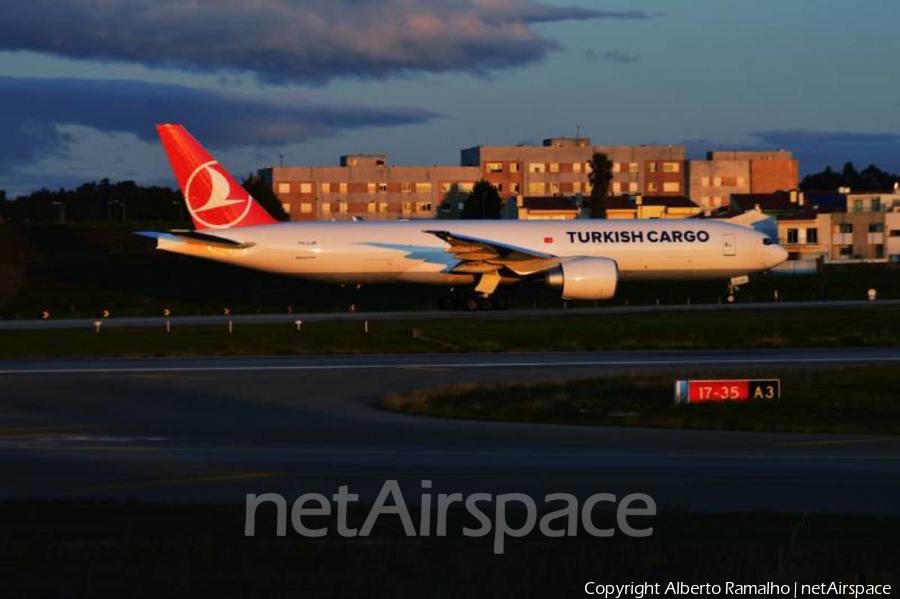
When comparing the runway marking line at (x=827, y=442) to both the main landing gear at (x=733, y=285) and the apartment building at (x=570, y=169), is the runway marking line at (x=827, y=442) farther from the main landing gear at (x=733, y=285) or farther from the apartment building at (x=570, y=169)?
the apartment building at (x=570, y=169)

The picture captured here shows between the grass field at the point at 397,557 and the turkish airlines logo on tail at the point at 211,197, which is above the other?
the turkish airlines logo on tail at the point at 211,197

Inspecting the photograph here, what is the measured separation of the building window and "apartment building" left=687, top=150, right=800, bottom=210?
40717 millimetres

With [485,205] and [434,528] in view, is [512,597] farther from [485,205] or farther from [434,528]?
[485,205]

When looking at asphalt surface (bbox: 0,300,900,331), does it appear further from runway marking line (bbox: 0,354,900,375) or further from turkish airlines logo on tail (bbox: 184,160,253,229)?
runway marking line (bbox: 0,354,900,375)

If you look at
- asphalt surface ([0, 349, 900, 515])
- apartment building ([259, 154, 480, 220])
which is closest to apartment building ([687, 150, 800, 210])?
apartment building ([259, 154, 480, 220])

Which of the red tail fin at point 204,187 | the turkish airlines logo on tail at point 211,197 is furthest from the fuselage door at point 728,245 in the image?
the turkish airlines logo on tail at point 211,197

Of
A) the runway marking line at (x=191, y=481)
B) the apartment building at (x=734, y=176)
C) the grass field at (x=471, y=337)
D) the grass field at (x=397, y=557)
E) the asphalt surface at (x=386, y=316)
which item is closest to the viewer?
the grass field at (x=397, y=557)

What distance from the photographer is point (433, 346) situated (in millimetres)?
41281

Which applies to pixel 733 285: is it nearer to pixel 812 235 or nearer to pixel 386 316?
pixel 386 316

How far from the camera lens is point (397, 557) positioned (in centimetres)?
1176

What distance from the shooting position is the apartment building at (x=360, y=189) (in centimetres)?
14188

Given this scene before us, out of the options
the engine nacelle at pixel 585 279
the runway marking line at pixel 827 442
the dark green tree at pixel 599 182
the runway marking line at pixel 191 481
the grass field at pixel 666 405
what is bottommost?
the grass field at pixel 666 405

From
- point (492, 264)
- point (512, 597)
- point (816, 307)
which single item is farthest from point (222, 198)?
point (512, 597)

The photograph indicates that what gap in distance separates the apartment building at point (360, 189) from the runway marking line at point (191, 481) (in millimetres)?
124359
